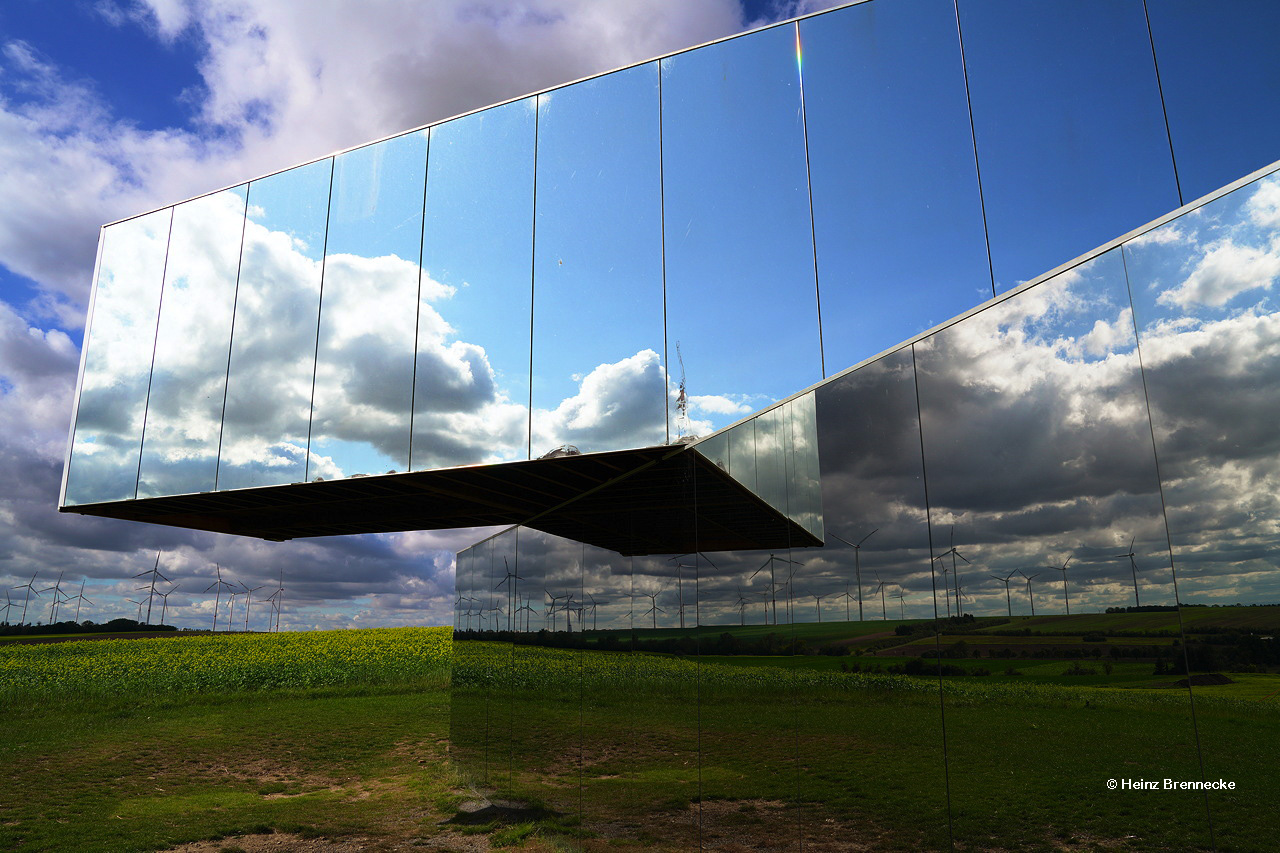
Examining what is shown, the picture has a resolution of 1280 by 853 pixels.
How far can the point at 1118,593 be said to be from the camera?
5.15 m

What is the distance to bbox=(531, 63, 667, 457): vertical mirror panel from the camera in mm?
14797

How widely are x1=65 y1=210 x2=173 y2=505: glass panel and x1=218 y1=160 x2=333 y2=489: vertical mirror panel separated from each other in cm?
397

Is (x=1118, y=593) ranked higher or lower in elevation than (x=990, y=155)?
lower

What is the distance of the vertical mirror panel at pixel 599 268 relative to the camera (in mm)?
14797

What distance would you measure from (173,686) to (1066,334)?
39662 mm

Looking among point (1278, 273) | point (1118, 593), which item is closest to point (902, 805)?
point (1118, 593)

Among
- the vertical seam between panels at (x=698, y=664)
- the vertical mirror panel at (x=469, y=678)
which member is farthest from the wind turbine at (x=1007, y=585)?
the vertical mirror panel at (x=469, y=678)

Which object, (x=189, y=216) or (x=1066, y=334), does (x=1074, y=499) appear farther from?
(x=189, y=216)

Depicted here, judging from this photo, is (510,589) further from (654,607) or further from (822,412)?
(822,412)

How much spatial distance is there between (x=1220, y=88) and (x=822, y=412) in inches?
209

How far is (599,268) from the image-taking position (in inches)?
623

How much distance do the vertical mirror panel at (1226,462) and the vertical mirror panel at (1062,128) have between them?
10.4 ft

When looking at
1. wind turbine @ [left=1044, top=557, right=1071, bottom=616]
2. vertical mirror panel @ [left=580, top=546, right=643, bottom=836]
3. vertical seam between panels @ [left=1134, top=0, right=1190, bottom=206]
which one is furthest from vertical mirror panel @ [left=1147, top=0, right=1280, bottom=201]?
vertical mirror panel @ [left=580, top=546, right=643, bottom=836]

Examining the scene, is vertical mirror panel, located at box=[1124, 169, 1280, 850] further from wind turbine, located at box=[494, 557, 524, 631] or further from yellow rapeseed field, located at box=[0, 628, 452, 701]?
yellow rapeseed field, located at box=[0, 628, 452, 701]
